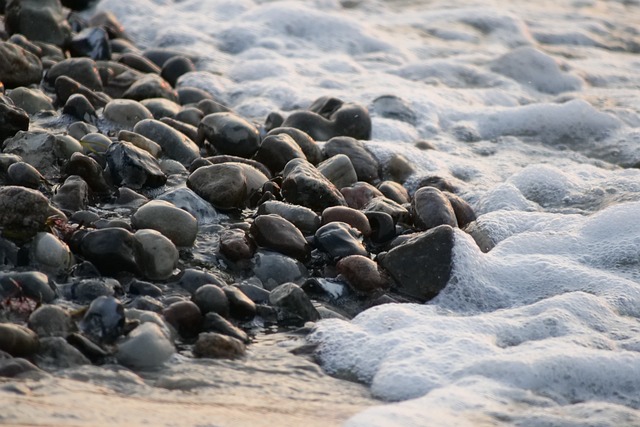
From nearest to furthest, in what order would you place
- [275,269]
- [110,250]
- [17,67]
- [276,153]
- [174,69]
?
[110,250] < [275,269] < [276,153] < [17,67] < [174,69]

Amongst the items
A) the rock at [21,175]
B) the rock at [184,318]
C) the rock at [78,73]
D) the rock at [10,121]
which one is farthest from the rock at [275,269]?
the rock at [78,73]

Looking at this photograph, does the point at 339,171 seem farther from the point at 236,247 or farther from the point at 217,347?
the point at 217,347

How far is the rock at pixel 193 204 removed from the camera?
3441 mm

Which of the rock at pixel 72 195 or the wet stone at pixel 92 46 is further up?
the wet stone at pixel 92 46

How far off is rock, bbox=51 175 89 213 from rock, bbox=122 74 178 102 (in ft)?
4.38

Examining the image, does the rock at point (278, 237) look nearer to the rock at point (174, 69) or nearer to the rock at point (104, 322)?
the rock at point (104, 322)

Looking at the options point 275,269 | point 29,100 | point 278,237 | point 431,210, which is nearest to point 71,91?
point 29,100

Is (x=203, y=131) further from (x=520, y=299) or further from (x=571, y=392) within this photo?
(x=571, y=392)

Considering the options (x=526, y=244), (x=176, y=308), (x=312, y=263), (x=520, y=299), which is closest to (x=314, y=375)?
(x=176, y=308)

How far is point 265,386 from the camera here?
2.50 meters

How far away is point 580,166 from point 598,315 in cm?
189

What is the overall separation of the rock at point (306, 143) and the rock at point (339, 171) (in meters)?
0.13

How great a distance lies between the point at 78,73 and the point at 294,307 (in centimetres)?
237

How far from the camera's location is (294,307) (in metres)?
2.94
